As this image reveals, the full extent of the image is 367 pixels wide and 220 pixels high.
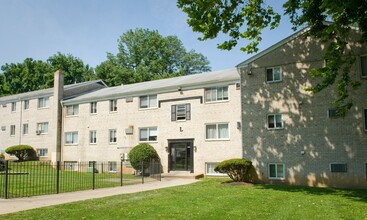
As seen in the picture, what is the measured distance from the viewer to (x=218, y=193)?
15.7 metres

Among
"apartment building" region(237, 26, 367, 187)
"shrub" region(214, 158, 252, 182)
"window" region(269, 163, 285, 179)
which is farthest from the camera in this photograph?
"window" region(269, 163, 285, 179)

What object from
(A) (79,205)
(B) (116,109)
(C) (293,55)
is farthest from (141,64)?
(A) (79,205)

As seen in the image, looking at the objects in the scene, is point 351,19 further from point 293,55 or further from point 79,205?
point 79,205

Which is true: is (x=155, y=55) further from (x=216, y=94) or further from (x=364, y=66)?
(x=364, y=66)

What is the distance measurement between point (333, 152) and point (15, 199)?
1557 centimetres

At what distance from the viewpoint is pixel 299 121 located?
820 inches

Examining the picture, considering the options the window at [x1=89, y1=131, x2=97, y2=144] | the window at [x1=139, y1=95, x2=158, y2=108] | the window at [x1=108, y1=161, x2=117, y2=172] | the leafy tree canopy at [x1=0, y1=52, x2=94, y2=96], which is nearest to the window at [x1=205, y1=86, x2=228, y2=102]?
the window at [x1=139, y1=95, x2=158, y2=108]

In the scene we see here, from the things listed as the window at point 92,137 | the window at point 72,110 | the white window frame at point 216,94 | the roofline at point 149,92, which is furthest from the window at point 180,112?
the window at point 72,110

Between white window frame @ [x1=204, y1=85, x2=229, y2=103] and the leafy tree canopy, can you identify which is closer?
white window frame @ [x1=204, y1=85, x2=229, y2=103]

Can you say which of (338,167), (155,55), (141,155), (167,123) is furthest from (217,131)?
(155,55)

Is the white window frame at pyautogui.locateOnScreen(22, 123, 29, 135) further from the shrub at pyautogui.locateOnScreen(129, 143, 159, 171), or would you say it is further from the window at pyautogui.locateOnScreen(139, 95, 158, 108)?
the shrub at pyautogui.locateOnScreen(129, 143, 159, 171)

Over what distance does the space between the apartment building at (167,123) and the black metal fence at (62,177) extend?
3.72 feet

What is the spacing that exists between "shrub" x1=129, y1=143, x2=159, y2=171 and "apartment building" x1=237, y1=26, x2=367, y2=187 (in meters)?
8.15

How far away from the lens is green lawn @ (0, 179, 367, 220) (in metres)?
10.5
